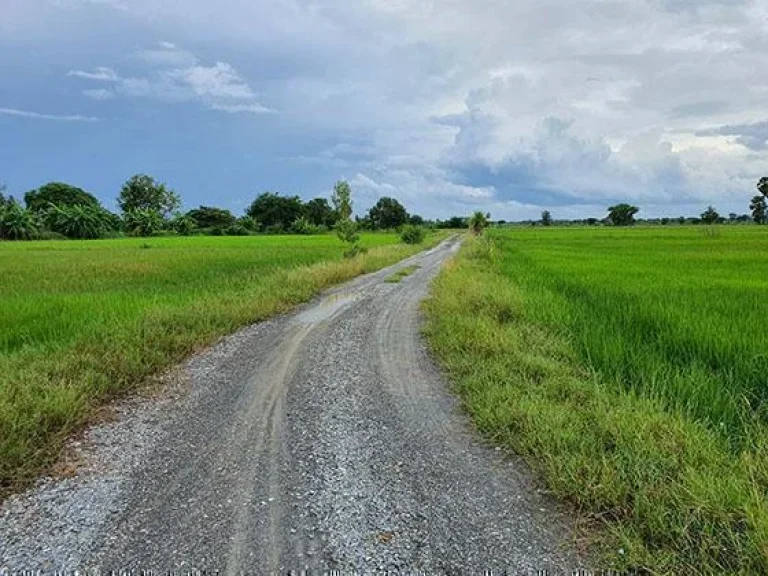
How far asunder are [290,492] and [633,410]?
294 centimetres

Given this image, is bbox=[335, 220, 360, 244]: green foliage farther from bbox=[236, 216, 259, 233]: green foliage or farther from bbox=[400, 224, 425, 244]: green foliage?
bbox=[236, 216, 259, 233]: green foliage

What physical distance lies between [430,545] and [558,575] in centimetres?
69

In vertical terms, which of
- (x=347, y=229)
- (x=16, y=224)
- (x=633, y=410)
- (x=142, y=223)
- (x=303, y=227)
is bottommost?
(x=633, y=410)

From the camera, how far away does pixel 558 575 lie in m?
2.69

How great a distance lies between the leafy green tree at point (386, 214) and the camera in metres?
104

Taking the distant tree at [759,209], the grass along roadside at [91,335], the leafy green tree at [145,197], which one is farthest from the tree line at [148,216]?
the distant tree at [759,209]

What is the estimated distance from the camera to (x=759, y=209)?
337 ft

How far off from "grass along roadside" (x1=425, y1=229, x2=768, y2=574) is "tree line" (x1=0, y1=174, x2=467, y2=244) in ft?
167

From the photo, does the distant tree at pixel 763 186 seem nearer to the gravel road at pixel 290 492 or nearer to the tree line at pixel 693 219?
the tree line at pixel 693 219

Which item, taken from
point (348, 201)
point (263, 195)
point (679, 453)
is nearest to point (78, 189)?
point (263, 195)

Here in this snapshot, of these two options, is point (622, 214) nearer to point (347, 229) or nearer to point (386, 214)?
point (386, 214)

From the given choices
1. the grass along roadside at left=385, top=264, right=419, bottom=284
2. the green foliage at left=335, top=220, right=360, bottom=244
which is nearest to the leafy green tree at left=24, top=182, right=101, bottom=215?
the green foliage at left=335, top=220, right=360, bottom=244

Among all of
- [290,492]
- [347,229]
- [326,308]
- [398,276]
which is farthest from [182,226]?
[290,492]

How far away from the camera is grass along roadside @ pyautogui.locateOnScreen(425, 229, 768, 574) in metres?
2.88
